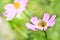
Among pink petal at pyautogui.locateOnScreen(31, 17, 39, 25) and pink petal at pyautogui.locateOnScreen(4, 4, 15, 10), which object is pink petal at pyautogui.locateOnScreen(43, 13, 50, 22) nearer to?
pink petal at pyautogui.locateOnScreen(31, 17, 39, 25)

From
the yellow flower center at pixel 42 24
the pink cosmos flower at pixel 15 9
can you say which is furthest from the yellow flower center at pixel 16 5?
the yellow flower center at pixel 42 24

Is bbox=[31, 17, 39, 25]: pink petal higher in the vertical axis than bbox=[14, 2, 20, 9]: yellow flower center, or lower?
lower

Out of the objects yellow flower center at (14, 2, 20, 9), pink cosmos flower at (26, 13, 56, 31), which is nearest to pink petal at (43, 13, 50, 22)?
pink cosmos flower at (26, 13, 56, 31)

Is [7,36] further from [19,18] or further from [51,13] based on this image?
[51,13]

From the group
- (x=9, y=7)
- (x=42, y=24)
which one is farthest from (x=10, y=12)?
(x=42, y=24)

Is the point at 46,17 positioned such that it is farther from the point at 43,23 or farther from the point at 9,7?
the point at 9,7
